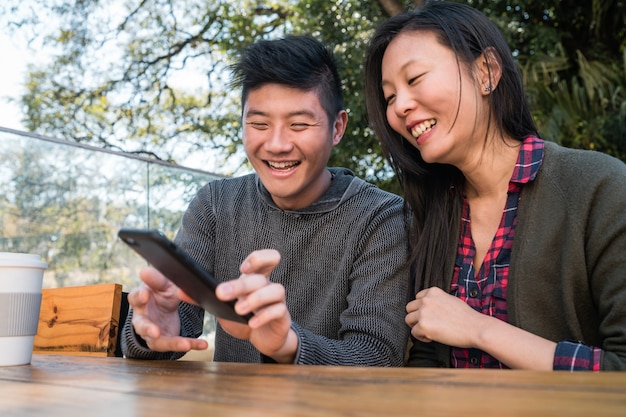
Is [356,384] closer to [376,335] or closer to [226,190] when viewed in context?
[376,335]

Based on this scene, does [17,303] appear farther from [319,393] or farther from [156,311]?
[319,393]

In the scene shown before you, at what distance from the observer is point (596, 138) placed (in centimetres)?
680

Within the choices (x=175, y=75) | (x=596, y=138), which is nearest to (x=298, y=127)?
(x=596, y=138)

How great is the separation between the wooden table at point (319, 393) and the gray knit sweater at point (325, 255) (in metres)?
0.55

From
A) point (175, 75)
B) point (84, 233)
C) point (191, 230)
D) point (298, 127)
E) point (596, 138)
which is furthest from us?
point (175, 75)

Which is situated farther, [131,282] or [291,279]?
[131,282]

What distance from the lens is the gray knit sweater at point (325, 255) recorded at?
5.41ft

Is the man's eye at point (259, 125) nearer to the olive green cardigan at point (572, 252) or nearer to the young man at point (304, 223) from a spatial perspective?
the young man at point (304, 223)

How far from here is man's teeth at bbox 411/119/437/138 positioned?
1.67m

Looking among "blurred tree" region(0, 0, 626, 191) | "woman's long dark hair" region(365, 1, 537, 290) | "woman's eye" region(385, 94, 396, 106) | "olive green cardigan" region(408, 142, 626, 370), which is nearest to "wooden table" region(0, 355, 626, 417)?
"olive green cardigan" region(408, 142, 626, 370)

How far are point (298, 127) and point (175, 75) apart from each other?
10.2 metres

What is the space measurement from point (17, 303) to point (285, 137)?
2.67 ft

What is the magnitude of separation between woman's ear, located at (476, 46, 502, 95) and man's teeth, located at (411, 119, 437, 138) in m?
0.16

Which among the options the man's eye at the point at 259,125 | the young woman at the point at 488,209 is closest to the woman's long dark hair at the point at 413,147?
the young woman at the point at 488,209
